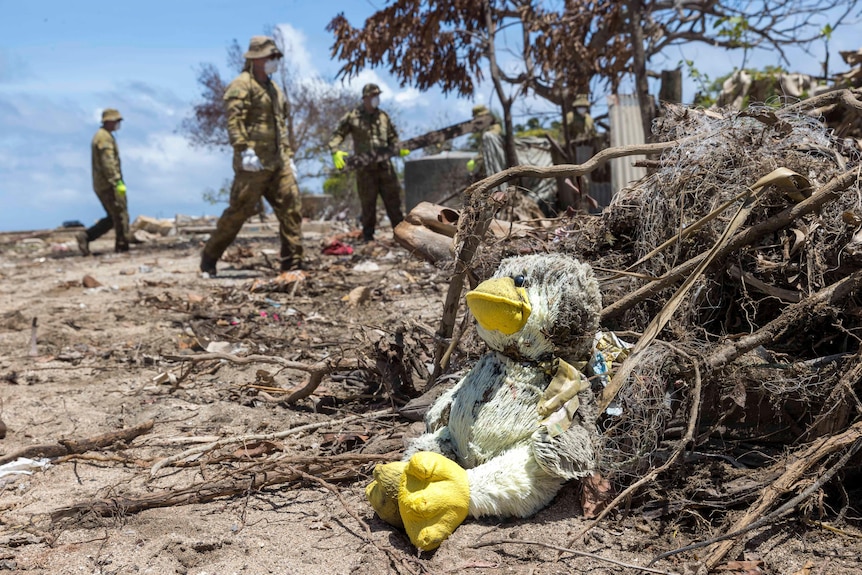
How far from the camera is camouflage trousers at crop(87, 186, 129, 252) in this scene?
459 inches

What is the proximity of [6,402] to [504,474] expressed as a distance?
301 cm

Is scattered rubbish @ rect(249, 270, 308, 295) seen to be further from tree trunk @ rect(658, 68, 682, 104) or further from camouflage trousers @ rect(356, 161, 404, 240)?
tree trunk @ rect(658, 68, 682, 104)

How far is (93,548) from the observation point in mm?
2344

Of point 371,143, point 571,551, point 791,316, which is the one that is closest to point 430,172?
point 371,143

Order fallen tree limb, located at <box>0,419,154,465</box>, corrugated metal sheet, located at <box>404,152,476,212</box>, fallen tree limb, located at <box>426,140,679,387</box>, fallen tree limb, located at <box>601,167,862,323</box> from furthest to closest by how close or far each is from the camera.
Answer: corrugated metal sheet, located at <box>404,152,476,212</box>, fallen tree limb, located at <box>0,419,154,465</box>, fallen tree limb, located at <box>426,140,679,387</box>, fallen tree limb, located at <box>601,167,862,323</box>

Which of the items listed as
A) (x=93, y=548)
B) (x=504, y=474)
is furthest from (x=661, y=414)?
(x=93, y=548)

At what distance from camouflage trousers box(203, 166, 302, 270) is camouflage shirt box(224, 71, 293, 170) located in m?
0.17

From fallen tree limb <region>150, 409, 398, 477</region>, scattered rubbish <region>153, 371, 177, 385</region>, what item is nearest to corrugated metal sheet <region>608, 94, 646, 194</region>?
scattered rubbish <region>153, 371, 177, 385</region>

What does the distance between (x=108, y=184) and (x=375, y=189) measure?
4446 mm

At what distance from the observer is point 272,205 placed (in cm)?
808

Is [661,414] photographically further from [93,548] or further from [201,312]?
[201,312]

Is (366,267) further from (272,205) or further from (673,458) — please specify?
(673,458)

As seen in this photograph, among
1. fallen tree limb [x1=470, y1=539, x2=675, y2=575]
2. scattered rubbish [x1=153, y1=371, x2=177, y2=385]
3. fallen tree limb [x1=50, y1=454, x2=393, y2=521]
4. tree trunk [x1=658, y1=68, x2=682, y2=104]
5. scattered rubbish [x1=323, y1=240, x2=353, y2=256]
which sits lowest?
fallen tree limb [x1=470, y1=539, x2=675, y2=575]

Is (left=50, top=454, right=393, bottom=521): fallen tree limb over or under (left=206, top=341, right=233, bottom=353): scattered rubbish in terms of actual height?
under
